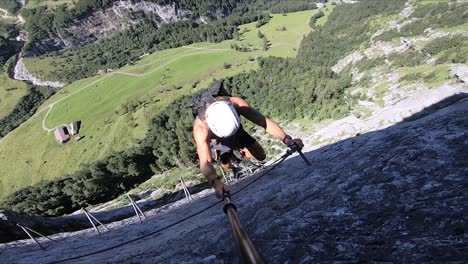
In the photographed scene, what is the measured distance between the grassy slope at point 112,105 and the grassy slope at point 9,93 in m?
19.0

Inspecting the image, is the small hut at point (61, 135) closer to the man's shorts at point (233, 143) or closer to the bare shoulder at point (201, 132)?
the man's shorts at point (233, 143)

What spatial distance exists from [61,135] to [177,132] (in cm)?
4726

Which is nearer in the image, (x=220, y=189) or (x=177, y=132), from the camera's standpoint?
(x=220, y=189)

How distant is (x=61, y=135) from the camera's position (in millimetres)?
102625

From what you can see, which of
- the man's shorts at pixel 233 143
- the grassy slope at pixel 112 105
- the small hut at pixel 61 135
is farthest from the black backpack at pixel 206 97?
the small hut at pixel 61 135

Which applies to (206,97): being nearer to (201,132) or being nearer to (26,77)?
(201,132)

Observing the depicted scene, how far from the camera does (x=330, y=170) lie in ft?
24.8

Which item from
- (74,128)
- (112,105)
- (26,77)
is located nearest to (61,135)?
(74,128)

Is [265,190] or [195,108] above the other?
[195,108]

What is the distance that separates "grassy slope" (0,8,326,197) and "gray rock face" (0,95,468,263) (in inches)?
3453

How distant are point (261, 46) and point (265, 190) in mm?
138174

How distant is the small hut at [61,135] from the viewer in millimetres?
102688

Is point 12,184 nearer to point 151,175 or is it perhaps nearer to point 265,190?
point 151,175

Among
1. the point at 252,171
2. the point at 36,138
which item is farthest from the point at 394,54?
the point at 36,138
